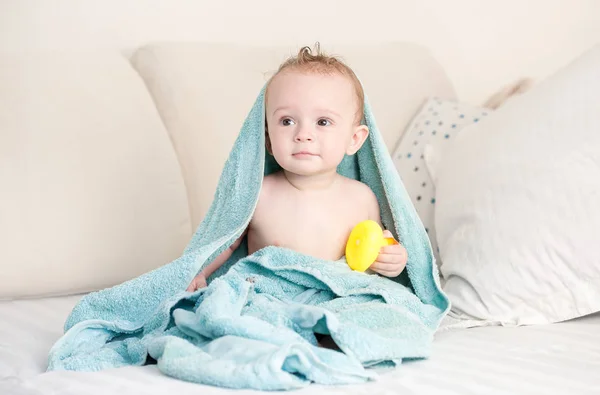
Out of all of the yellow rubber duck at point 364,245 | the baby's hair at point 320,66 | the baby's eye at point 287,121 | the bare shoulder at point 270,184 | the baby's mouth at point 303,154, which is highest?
the baby's hair at point 320,66

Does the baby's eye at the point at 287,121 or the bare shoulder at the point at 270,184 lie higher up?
the baby's eye at the point at 287,121

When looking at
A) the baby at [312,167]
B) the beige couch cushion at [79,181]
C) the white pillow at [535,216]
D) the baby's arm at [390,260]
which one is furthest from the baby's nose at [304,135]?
the beige couch cushion at [79,181]

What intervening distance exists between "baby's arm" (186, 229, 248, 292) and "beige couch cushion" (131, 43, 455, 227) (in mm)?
358

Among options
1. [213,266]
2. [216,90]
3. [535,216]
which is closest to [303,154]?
[213,266]

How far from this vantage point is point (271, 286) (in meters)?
1.26

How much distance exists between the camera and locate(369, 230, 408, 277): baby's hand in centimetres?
133

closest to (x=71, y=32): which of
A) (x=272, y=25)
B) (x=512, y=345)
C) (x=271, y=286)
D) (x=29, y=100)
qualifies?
(x=29, y=100)

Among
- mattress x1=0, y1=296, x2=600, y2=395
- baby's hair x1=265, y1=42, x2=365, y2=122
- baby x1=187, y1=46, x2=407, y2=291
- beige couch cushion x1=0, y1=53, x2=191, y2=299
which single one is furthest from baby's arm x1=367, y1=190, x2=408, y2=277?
beige couch cushion x1=0, y1=53, x2=191, y2=299

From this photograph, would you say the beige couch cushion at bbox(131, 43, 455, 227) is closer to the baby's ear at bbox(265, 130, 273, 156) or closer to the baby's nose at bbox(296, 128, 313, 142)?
the baby's ear at bbox(265, 130, 273, 156)

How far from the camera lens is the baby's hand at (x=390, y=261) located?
1328 millimetres

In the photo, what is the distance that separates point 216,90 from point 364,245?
679 millimetres

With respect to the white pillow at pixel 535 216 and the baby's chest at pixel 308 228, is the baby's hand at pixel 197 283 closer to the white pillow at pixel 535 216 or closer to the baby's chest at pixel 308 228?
the baby's chest at pixel 308 228

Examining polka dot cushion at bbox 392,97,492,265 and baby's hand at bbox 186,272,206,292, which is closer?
baby's hand at bbox 186,272,206,292

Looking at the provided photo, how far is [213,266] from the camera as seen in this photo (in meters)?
1.39
